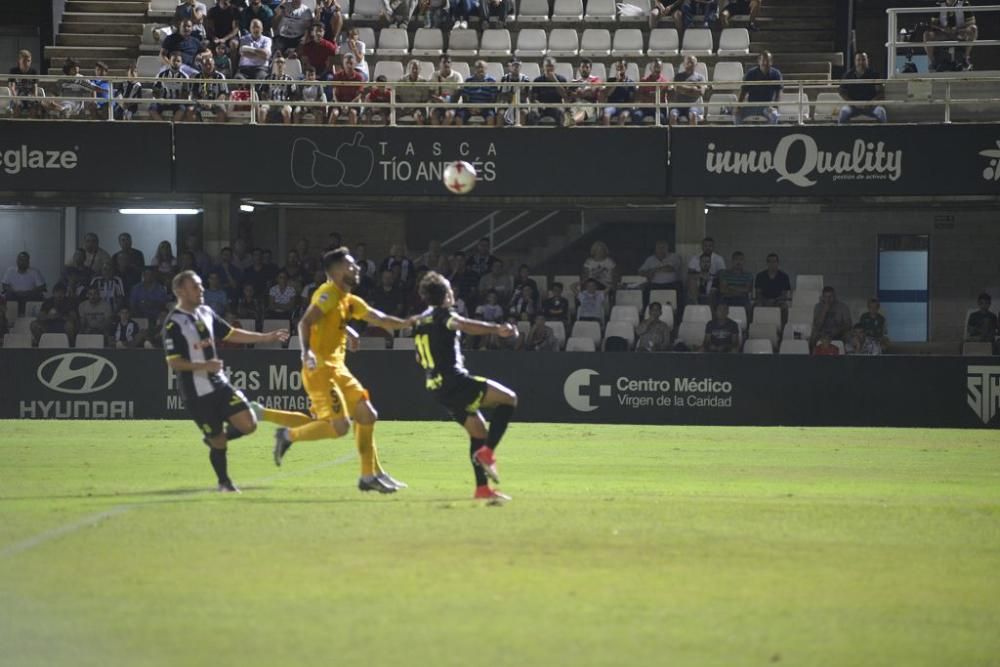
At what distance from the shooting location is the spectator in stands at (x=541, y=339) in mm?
26219

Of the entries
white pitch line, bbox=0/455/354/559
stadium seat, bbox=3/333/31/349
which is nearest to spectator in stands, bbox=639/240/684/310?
stadium seat, bbox=3/333/31/349

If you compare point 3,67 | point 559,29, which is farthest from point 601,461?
point 3,67

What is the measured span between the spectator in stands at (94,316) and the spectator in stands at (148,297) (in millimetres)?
509

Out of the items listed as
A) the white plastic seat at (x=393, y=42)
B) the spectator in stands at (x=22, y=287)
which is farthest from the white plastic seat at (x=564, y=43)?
the spectator in stands at (x=22, y=287)

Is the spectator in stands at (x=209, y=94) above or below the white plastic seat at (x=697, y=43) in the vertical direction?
below

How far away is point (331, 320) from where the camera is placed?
42.6 feet

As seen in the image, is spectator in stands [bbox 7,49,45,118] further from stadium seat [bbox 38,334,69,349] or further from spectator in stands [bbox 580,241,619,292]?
spectator in stands [bbox 580,241,619,292]

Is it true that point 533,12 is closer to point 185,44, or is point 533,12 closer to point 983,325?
point 185,44

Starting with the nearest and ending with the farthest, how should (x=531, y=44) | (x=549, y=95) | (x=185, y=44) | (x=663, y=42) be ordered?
(x=549, y=95) → (x=185, y=44) → (x=663, y=42) → (x=531, y=44)

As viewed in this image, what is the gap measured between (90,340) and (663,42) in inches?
513

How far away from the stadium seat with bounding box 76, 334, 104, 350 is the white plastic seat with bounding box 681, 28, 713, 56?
42.3ft

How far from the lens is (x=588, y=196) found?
2806 centimetres

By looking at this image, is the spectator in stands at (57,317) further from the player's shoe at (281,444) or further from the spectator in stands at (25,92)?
the player's shoe at (281,444)

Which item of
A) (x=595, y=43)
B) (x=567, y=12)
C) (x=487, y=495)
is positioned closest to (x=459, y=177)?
(x=595, y=43)
